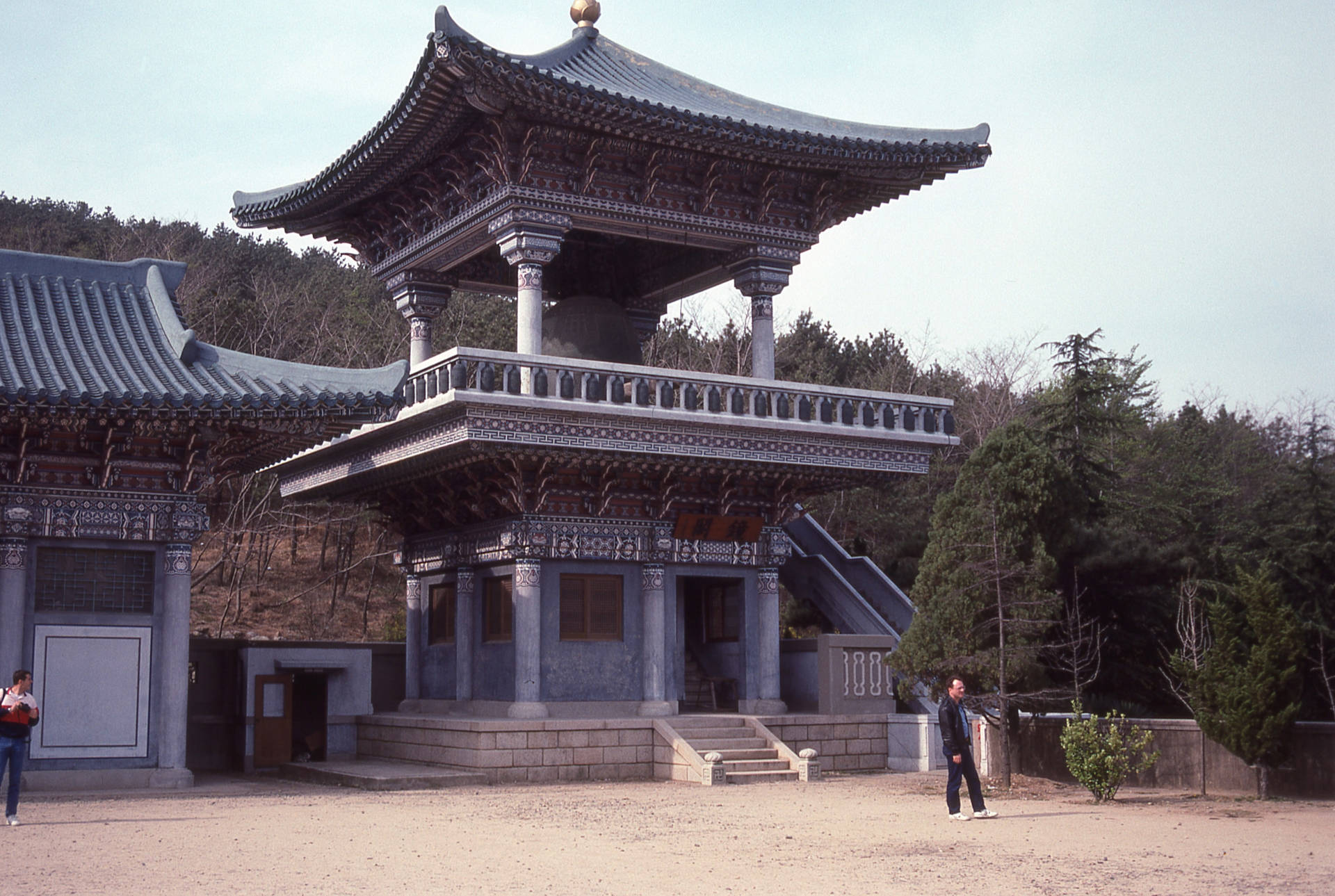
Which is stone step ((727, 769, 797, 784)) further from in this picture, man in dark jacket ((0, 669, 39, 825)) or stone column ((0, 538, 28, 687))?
stone column ((0, 538, 28, 687))

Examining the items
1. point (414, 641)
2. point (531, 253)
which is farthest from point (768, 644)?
point (531, 253)

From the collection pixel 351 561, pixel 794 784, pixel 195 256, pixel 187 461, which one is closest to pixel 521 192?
pixel 187 461

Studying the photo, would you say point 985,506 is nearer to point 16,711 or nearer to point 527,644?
point 527,644

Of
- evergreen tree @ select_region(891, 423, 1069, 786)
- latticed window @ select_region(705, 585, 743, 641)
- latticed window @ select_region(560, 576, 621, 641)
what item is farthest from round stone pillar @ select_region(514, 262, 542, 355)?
evergreen tree @ select_region(891, 423, 1069, 786)

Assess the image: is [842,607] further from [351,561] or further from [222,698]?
[351,561]

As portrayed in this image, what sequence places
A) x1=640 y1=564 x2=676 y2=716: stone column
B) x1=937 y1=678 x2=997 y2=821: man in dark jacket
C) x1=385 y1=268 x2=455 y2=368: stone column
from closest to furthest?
x1=937 y1=678 x2=997 y2=821: man in dark jacket < x1=640 y1=564 x2=676 y2=716: stone column < x1=385 y1=268 x2=455 y2=368: stone column

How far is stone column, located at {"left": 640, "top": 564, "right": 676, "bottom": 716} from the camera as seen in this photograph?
74.2 ft

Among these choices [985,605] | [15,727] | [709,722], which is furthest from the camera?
[709,722]

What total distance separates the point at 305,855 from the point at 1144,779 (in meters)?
11.9

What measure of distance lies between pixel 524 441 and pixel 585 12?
993 cm

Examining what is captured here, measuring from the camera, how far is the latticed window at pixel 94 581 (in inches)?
728

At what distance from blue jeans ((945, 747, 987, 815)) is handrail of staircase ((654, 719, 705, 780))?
5.82 metres

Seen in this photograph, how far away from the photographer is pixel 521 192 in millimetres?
22031

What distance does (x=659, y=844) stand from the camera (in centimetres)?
1324
